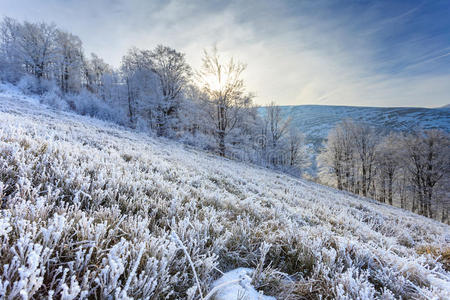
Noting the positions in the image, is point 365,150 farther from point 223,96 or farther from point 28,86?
point 28,86

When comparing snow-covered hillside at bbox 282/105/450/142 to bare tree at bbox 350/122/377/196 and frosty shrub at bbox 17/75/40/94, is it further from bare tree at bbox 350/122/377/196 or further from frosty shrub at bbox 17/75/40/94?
frosty shrub at bbox 17/75/40/94

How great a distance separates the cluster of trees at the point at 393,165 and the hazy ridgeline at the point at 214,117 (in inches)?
5.0

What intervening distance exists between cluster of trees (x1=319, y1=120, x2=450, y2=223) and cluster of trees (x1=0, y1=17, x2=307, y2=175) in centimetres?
619

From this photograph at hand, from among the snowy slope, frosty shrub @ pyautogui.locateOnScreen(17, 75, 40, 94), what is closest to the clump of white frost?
frosty shrub @ pyautogui.locateOnScreen(17, 75, 40, 94)

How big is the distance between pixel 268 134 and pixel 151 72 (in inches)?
770

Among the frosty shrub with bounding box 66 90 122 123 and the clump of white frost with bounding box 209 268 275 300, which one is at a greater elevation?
the frosty shrub with bounding box 66 90 122 123

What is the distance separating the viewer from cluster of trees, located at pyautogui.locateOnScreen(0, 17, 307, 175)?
20.0 m

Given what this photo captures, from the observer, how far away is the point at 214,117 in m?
20.5

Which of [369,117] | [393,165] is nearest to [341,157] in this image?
[393,165]

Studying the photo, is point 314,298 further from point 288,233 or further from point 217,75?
point 217,75

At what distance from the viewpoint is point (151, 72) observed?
24.4 meters

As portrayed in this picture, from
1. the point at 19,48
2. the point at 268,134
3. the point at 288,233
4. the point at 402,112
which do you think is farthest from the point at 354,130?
the point at 402,112

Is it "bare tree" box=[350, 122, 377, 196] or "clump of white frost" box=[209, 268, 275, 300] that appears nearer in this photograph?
"clump of white frost" box=[209, 268, 275, 300]

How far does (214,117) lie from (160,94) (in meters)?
8.67
